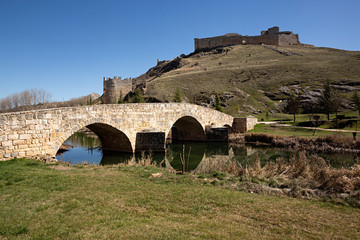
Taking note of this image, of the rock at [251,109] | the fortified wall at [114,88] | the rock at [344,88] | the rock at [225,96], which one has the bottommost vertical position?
the rock at [251,109]

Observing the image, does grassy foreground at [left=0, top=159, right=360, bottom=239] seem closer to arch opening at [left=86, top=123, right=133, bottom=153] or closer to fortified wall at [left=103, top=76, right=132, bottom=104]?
arch opening at [left=86, top=123, right=133, bottom=153]

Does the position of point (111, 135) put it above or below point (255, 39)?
below

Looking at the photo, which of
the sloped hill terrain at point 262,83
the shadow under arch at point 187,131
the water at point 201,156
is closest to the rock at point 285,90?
the sloped hill terrain at point 262,83

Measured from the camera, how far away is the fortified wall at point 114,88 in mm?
54562

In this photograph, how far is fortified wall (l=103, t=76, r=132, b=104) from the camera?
179 ft

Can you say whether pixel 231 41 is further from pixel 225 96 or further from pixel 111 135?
pixel 111 135

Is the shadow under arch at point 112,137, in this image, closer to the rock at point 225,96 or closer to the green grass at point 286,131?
the green grass at point 286,131

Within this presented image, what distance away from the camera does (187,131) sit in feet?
85.4

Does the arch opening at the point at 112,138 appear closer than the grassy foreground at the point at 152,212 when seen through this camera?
No

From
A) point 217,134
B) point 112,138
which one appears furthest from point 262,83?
point 112,138

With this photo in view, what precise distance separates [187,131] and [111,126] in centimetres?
1158

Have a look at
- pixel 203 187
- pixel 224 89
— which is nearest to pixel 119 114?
pixel 203 187

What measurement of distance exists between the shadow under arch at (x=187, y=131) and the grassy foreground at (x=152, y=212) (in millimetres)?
16107

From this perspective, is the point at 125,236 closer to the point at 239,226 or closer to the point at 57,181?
the point at 239,226
